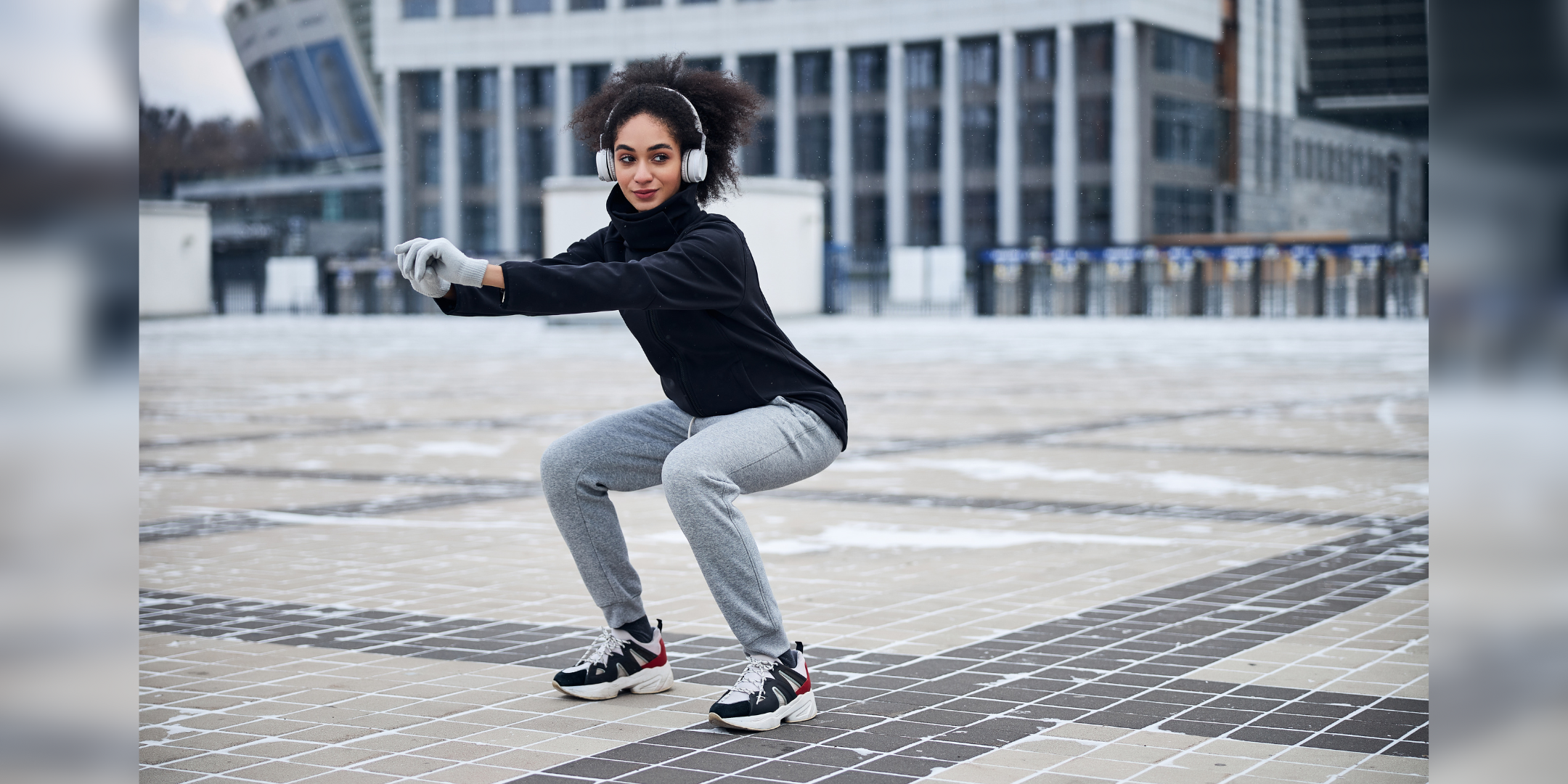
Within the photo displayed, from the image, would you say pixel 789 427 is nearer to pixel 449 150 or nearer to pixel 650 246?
pixel 650 246

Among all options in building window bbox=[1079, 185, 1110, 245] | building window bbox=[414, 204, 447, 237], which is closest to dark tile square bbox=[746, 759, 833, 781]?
building window bbox=[1079, 185, 1110, 245]

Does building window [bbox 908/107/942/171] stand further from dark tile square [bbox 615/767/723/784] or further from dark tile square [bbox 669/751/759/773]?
dark tile square [bbox 615/767/723/784]

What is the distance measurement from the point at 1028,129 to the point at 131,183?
69.7 m

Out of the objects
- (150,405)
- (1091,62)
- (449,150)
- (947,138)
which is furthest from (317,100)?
(150,405)

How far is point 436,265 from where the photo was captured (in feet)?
11.0

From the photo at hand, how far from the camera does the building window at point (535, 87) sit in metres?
79.2

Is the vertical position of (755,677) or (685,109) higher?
(685,109)

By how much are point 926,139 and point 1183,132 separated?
430 inches

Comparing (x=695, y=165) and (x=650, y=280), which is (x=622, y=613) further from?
(x=695, y=165)

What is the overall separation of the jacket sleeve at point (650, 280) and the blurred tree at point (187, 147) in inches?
31.1

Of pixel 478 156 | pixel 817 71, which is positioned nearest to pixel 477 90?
pixel 478 156

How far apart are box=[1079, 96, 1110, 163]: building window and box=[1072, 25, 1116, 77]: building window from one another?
3.61 feet

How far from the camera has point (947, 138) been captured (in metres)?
72.0

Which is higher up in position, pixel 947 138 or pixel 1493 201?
pixel 947 138
